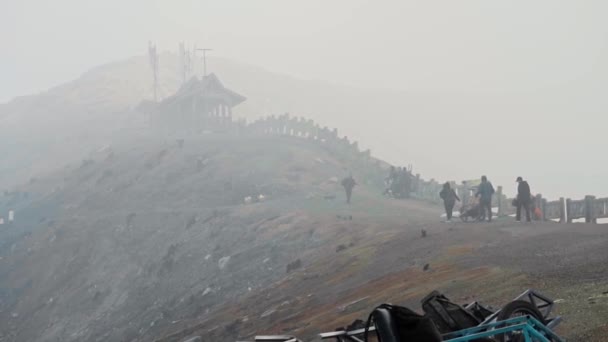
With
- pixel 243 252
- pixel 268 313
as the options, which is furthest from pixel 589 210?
pixel 243 252

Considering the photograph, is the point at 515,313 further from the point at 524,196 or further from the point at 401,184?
the point at 401,184

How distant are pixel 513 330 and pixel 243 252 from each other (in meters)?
31.0

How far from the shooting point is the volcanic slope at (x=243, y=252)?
21250 mm

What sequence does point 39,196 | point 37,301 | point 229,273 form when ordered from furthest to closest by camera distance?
point 39,196 < point 37,301 < point 229,273

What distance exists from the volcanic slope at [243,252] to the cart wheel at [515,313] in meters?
2.85

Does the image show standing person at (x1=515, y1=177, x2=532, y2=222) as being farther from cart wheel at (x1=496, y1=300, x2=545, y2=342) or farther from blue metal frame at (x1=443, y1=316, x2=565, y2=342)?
blue metal frame at (x1=443, y1=316, x2=565, y2=342)

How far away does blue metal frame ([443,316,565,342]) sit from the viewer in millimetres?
8914

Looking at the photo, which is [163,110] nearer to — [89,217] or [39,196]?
[39,196]

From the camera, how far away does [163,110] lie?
95.3m

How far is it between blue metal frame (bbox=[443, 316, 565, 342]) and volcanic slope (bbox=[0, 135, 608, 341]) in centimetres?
399

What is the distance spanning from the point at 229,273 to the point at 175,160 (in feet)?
105

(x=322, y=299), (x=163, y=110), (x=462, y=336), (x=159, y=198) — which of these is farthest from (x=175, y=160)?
(x=462, y=336)

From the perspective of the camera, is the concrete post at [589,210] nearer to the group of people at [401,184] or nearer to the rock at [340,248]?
the rock at [340,248]

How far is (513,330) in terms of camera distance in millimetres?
9078
